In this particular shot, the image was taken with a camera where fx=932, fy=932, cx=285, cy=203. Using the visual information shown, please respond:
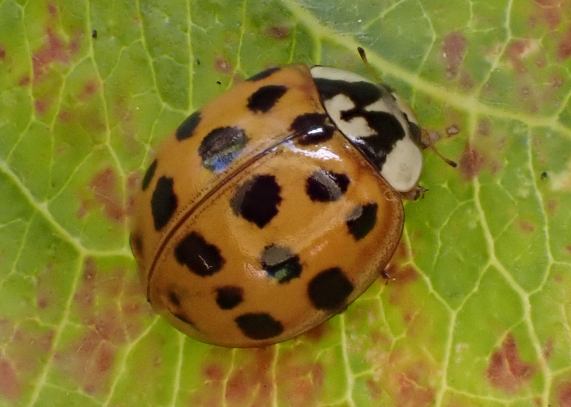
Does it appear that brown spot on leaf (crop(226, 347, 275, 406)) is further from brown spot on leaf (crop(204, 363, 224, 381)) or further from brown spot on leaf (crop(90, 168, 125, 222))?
brown spot on leaf (crop(90, 168, 125, 222))

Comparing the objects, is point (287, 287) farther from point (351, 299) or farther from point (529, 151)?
point (529, 151)

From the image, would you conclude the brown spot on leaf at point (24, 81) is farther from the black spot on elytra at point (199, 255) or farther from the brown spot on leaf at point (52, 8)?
the black spot on elytra at point (199, 255)

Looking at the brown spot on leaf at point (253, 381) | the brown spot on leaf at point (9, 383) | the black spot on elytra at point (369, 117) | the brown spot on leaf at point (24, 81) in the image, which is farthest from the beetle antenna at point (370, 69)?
the brown spot on leaf at point (9, 383)

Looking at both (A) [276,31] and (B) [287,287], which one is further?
(A) [276,31]

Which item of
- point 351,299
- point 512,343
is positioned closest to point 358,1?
point 351,299

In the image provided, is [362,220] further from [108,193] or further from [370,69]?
[108,193]

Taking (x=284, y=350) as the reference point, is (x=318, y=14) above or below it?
above

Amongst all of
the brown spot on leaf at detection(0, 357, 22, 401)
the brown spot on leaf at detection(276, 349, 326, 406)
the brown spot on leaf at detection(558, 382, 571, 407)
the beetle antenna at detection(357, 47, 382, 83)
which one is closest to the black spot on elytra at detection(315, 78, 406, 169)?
the beetle antenna at detection(357, 47, 382, 83)
